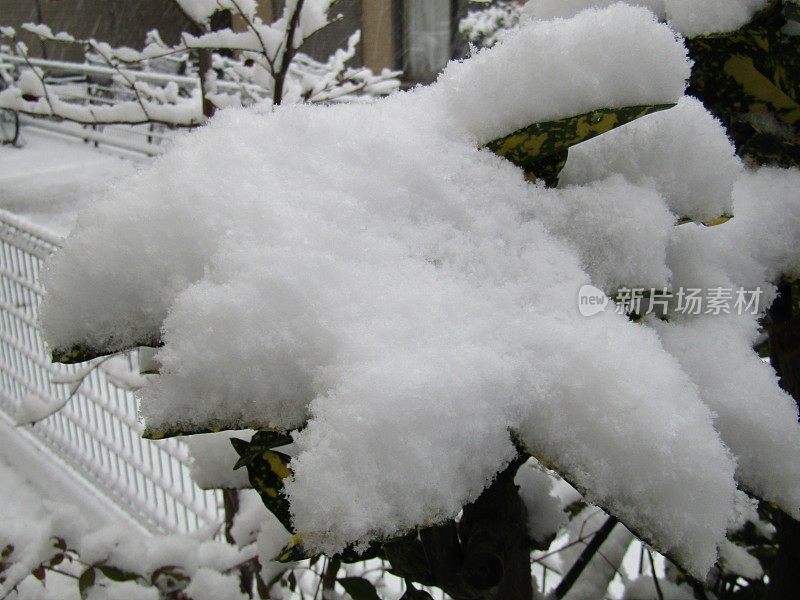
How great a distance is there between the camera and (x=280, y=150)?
503 millimetres

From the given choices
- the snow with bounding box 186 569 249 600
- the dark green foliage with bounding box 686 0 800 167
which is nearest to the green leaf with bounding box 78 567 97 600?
the snow with bounding box 186 569 249 600

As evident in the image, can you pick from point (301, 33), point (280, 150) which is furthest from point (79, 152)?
point (280, 150)

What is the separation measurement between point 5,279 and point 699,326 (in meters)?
2.94

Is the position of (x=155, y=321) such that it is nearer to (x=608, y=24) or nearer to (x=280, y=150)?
(x=280, y=150)

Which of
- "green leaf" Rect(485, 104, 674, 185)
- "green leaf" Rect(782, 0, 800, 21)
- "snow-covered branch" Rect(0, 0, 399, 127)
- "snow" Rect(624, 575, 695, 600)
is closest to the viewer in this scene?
"green leaf" Rect(485, 104, 674, 185)

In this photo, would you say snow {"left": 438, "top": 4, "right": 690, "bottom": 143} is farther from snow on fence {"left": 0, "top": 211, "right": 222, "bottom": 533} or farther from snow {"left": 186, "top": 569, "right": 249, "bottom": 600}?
snow on fence {"left": 0, "top": 211, "right": 222, "bottom": 533}

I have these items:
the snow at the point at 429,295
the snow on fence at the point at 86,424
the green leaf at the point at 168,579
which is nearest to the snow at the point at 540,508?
the snow at the point at 429,295

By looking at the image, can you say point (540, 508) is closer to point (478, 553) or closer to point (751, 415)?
point (478, 553)

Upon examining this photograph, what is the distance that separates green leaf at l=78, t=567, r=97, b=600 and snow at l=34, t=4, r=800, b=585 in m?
0.93

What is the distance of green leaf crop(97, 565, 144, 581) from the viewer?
1.19 meters

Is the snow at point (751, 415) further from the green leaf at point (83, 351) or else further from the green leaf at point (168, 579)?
the green leaf at point (168, 579)

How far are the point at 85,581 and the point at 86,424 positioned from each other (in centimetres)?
159

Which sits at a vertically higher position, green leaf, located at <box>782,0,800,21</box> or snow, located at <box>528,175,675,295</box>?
green leaf, located at <box>782,0,800,21</box>

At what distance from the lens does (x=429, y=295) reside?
0.43 metres
